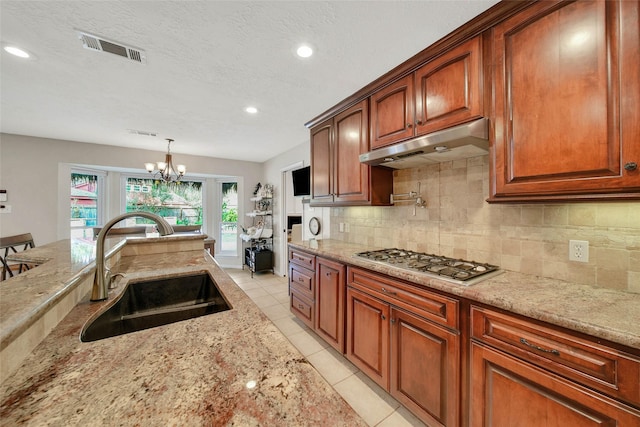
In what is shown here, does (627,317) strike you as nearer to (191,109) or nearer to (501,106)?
(501,106)

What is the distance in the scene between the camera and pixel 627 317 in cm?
93

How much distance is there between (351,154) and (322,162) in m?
0.49

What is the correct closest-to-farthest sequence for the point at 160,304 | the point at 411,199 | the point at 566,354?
1. the point at 566,354
2. the point at 160,304
3. the point at 411,199

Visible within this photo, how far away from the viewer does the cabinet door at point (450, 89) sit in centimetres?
144

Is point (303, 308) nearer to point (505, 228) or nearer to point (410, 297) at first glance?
point (410, 297)

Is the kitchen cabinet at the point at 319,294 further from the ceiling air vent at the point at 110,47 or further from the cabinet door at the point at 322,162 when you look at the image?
the ceiling air vent at the point at 110,47

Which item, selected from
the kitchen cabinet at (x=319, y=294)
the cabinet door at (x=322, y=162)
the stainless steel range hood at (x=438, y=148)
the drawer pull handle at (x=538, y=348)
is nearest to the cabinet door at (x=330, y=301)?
the kitchen cabinet at (x=319, y=294)

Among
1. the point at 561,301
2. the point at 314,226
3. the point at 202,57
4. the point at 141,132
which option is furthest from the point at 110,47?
the point at 561,301

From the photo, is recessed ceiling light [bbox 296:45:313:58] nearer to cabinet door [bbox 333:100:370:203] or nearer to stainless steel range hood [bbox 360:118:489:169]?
cabinet door [bbox 333:100:370:203]

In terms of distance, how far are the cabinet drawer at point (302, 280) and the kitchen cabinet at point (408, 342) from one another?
0.61 m

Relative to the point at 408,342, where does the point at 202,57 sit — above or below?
above

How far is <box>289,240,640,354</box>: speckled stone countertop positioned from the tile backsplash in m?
0.10

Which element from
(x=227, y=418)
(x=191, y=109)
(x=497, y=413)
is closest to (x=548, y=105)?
(x=497, y=413)

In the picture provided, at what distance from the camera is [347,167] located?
7.82 ft
